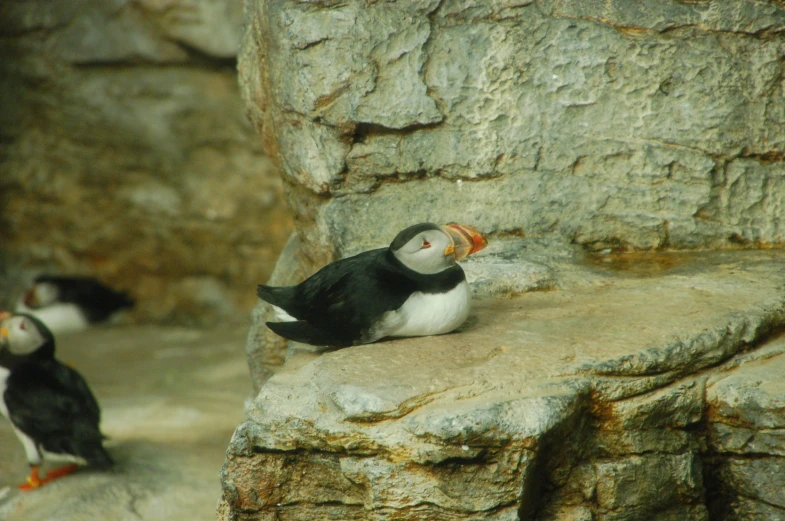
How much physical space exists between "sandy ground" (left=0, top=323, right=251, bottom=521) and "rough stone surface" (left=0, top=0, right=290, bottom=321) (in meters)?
0.50

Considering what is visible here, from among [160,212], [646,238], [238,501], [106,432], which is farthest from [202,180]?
[238,501]

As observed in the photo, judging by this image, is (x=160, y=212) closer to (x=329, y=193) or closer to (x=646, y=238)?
(x=329, y=193)

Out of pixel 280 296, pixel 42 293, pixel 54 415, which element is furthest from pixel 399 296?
pixel 42 293

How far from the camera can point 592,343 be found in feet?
9.09

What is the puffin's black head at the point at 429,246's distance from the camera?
9.32ft

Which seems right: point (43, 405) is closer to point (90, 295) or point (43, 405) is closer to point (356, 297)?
point (356, 297)

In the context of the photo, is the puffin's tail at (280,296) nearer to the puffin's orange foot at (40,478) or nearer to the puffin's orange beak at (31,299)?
the puffin's orange foot at (40,478)

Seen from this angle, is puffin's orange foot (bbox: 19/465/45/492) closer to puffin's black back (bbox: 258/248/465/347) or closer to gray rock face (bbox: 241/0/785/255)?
gray rock face (bbox: 241/0/785/255)

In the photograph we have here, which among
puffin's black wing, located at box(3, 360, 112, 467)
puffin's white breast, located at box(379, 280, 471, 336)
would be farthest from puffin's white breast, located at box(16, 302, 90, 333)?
puffin's white breast, located at box(379, 280, 471, 336)

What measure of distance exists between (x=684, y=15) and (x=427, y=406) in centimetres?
204

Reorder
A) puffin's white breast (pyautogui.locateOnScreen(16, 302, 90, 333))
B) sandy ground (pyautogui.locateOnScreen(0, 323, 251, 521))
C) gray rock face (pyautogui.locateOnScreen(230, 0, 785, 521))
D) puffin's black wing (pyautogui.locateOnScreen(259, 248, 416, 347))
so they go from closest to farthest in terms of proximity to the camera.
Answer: gray rock face (pyautogui.locateOnScreen(230, 0, 785, 521)) < puffin's black wing (pyautogui.locateOnScreen(259, 248, 416, 347)) < sandy ground (pyautogui.locateOnScreen(0, 323, 251, 521)) < puffin's white breast (pyautogui.locateOnScreen(16, 302, 90, 333))

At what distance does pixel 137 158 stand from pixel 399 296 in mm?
4658

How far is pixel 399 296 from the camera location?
284 cm

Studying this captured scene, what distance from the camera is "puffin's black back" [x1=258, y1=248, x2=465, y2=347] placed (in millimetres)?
2834
